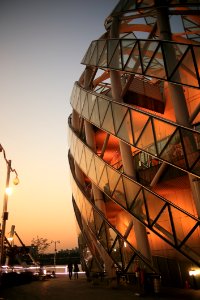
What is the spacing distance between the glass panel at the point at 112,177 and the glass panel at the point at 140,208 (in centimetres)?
152

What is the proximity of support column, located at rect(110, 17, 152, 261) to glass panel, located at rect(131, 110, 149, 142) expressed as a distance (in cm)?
169

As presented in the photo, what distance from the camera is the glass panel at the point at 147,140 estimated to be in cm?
1188

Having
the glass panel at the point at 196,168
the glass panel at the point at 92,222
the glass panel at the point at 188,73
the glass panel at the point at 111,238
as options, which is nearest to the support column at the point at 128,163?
the glass panel at the point at 111,238

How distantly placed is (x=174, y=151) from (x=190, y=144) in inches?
29.3

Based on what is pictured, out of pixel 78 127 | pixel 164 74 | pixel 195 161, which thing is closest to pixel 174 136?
pixel 195 161

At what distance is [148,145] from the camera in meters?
12.1

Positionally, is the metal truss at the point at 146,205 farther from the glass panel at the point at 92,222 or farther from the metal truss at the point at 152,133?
the glass panel at the point at 92,222

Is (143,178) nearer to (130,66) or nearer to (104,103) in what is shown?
(104,103)

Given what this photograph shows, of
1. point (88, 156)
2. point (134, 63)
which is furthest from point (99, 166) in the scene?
point (134, 63)

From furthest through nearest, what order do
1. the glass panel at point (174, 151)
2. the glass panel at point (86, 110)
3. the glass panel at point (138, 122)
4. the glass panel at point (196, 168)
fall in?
the glass panel at point (86, 110)
the glass panel at point (138, 122)
the glass panel at point (174, 151)
the glass panel at point (196, 168)

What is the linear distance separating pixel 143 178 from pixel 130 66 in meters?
5.59

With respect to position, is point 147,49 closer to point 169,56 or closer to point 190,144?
point 169,56

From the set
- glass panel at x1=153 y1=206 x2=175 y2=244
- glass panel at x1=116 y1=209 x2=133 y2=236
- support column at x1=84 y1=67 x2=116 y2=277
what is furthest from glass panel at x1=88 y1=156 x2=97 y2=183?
glass panel at x1=116 y1=209 x2=133 y2=236

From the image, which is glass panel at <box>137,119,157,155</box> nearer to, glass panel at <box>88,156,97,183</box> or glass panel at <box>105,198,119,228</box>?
glass panel at <box>88,156,97,183</box>
